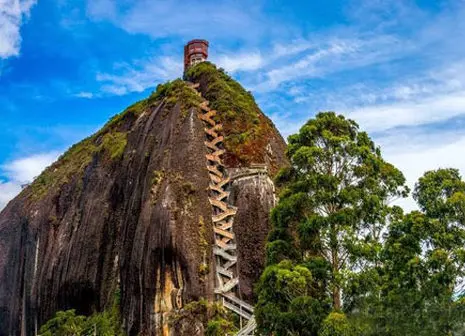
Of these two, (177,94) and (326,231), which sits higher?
(177,94)

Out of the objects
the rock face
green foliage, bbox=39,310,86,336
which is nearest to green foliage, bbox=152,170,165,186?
the rock face

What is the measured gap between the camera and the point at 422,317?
1509 centimetres

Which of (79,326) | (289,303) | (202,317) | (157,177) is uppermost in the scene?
(157,177)

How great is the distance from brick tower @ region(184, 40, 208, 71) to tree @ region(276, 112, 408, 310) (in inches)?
1454

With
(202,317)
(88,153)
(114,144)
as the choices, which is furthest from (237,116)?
(88,153)

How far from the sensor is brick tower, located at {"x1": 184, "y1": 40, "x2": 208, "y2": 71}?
55.8 meters

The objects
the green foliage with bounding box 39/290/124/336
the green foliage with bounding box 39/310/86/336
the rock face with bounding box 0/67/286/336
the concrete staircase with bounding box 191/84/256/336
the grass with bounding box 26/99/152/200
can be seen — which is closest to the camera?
the concrete staircase with bounding box 191/84/256/336

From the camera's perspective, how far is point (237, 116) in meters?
36.9

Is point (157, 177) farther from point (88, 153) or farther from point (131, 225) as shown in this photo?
point (88, 153)

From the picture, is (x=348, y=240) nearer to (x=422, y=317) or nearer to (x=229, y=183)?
(x=422, y=317)

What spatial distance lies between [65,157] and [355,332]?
45072 mm

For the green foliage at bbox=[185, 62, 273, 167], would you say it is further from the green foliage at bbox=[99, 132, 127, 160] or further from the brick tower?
the brick tower

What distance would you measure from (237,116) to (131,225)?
9.11 m

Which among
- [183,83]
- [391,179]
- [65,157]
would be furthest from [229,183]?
[65,157]
